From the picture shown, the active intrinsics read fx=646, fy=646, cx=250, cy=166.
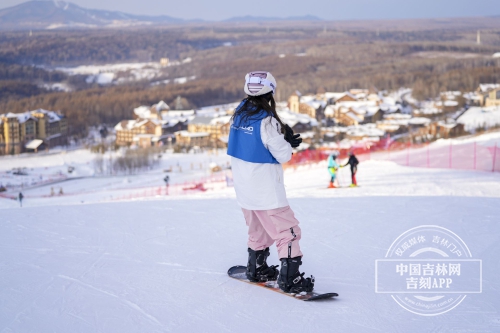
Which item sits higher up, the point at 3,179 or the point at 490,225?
the point at 490,225

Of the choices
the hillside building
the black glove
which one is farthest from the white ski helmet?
the hillside building

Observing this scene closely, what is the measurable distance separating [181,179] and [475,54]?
121 feet

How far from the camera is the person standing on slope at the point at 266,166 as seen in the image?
1747 mm

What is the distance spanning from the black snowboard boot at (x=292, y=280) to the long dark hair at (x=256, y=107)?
368 millimetres

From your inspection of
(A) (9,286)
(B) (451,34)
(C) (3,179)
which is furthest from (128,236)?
(B) (451,34)

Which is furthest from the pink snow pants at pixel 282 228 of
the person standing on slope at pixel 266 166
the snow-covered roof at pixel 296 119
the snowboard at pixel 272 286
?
the snow-covered roof at pixel 296 119

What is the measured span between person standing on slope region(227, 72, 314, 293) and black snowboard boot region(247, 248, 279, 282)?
79mm

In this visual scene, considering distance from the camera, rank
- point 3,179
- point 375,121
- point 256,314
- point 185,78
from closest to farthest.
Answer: point 256,314 → point 3,179 → point 375,121 → point 185,78

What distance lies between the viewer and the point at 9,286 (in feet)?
6.03

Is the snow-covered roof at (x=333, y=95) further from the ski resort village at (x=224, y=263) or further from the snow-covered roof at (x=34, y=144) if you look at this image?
the ski resort village at (x=224, y=263)

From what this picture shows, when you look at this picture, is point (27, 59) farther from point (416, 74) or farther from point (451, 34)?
point (451, 34)

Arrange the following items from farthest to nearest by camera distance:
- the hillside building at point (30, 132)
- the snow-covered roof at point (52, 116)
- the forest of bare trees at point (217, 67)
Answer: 1. the forest of bare trees at point (217, 67)
2. the snow-covered roof at point (52, 116)
3. the hillside building at point (30, 132)

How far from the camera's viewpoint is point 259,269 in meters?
1.89

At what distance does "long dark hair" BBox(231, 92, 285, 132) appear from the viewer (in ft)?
5.78
